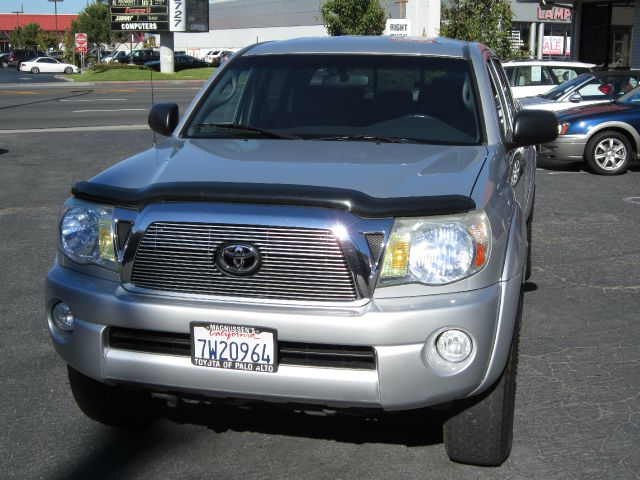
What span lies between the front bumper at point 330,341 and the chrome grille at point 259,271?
0.21ft

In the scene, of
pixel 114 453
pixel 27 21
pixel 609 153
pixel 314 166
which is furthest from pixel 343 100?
pixel 27 21

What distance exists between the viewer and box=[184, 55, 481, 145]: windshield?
15.7ft

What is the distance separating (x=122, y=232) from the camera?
11.9ft

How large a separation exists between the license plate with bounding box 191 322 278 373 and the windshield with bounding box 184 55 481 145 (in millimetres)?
1568

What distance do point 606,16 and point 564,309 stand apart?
91.2 ft

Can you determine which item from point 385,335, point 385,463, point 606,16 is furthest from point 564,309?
point 606,16

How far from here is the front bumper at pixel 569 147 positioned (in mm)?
13328

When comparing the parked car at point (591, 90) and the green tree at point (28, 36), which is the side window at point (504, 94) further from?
the green tree at point (28, 36)

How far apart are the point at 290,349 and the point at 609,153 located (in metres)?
10.9

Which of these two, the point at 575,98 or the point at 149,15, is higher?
the point at 149,15

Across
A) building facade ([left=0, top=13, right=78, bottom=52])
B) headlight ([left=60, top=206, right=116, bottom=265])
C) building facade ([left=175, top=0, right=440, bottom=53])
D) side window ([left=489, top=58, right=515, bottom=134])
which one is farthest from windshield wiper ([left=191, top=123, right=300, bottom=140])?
building facade ([left=0, top=13, right=78, bottom=52])

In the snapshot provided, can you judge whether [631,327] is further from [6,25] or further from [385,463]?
[6,25]

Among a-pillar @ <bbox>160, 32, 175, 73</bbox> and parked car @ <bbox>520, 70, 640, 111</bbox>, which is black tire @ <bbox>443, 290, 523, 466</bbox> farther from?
a-pillar @ <bbox>160, 32, 175, 73</bbox>

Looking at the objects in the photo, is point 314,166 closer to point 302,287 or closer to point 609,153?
point 302,287
